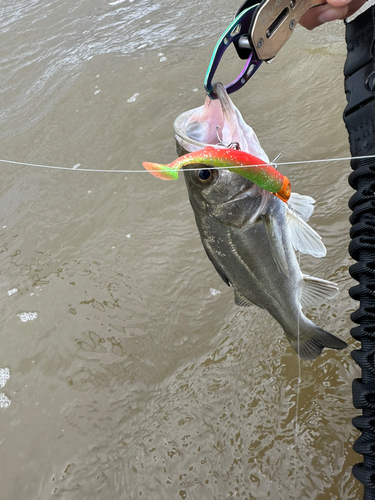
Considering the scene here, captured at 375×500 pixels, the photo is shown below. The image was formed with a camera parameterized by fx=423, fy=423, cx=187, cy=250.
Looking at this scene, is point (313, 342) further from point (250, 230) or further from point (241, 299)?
point (250, 230)

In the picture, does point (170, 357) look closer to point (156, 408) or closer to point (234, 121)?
point (156, 408)

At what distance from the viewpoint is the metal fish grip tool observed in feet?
Result: 4.97

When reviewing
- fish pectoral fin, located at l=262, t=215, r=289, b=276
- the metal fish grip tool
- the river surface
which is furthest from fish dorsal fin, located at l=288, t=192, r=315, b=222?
the river surface

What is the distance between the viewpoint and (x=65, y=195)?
14.4 ft

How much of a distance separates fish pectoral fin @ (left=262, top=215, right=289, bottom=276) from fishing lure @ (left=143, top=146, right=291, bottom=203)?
211mm

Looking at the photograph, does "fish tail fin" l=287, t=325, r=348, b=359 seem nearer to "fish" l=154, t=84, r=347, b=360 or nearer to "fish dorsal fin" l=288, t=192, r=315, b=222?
"fish" l=154, t=84, r=347, b=360

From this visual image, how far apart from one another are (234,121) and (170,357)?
1.80 m

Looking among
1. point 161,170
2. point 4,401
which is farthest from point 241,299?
point 4,401

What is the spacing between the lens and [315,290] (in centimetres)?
209

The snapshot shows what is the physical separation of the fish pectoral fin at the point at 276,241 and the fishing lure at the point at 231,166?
0.21 metres

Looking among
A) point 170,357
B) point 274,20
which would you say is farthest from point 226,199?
point 170,357

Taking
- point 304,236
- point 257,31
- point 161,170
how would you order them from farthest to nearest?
point 304,236 < point 257,31 < point 161,170

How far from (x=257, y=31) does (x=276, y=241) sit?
0.85m

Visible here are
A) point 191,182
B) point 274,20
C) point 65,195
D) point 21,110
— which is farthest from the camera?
point 21,110
